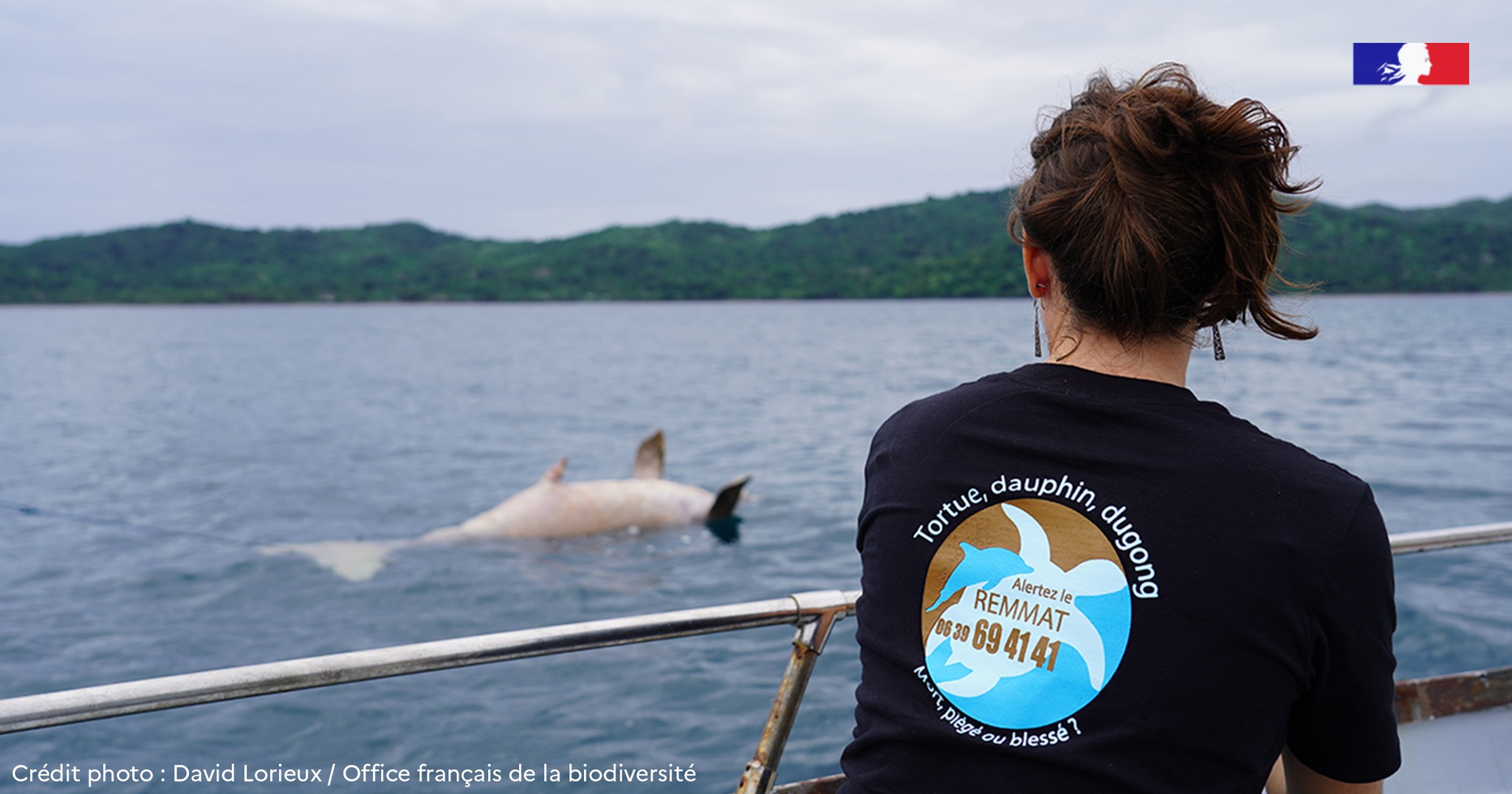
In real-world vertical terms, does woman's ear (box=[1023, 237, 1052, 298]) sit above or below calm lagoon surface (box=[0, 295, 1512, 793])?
above

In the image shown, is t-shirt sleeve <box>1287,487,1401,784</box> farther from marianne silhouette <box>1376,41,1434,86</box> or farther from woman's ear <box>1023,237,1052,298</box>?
marianne silhouette <box>1376,41,1434,86</box>

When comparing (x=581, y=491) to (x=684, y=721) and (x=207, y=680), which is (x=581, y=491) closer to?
(x=684, y=721)

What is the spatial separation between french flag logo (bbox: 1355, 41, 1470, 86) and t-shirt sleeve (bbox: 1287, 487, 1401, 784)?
9.91ft

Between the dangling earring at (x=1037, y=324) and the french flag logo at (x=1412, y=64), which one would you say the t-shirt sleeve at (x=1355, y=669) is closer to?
the dangling earring at (x=1037, y=324)

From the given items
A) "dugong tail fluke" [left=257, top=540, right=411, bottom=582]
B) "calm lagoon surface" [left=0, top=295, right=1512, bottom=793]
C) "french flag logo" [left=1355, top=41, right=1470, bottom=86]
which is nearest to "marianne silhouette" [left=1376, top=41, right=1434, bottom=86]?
"french flag logo" [left=1355, top=41, right=1470, bottom=86]

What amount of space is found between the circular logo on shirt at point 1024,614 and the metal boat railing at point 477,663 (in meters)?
0.59

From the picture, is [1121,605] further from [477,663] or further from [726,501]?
[726,501]

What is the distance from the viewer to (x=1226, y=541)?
4.00ft

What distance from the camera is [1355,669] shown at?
1.27 metres

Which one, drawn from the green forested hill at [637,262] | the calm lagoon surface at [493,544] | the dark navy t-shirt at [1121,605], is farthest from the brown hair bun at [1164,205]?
the green forested hill at [637,262]

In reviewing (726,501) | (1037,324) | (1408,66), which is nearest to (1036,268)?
(1037,324)

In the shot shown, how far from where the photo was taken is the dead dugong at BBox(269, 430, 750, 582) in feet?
29.5

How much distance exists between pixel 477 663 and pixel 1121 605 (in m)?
1.15

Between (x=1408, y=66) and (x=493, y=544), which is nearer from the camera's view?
(x=1408, y=66)
